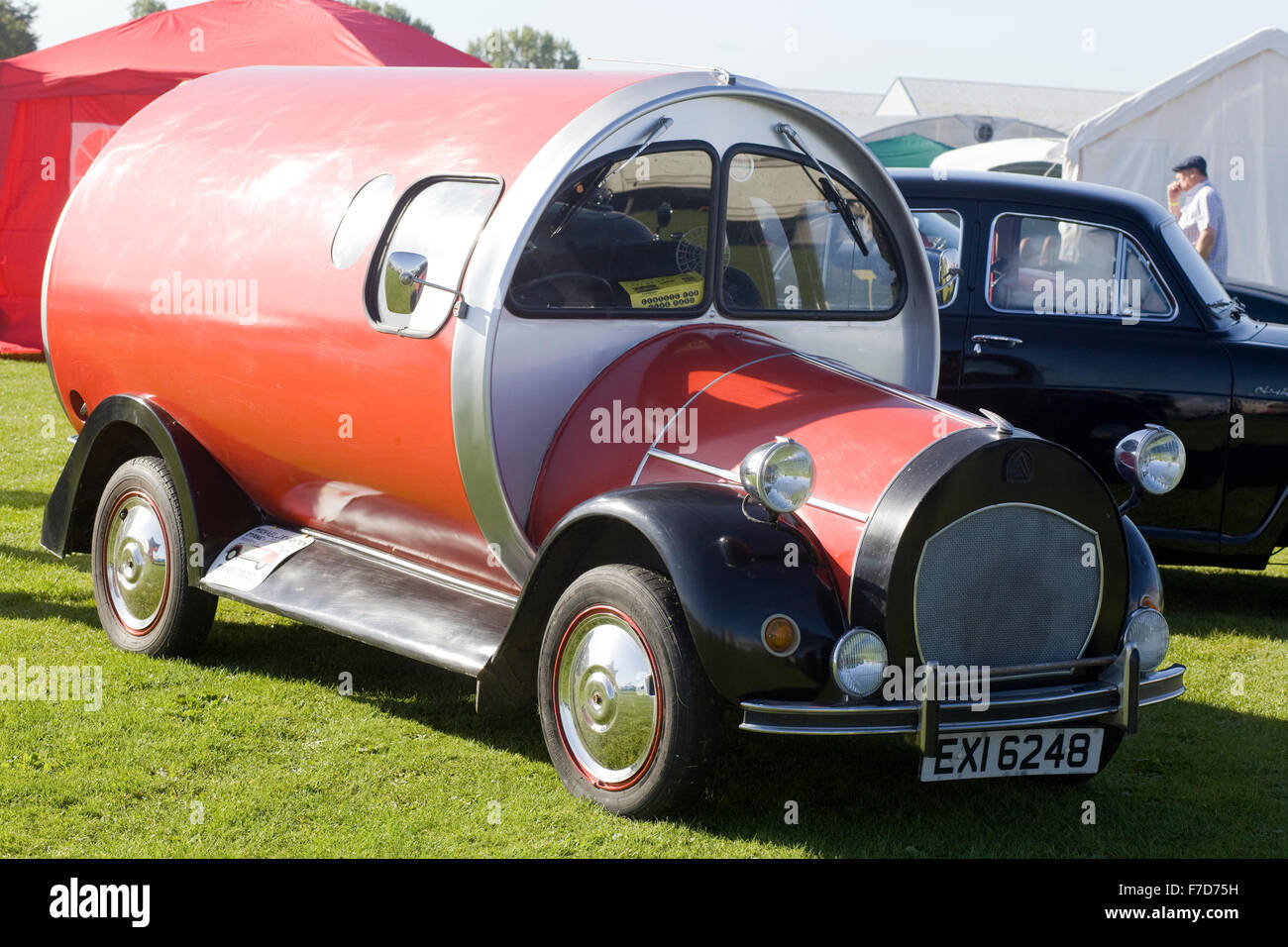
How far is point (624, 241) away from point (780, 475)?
1.35 m

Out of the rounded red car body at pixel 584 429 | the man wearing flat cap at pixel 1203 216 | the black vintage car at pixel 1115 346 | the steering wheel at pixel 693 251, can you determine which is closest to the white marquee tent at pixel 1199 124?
the man wearing flat cap at pixel 1203 216

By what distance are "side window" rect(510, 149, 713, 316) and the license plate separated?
75.5 inches

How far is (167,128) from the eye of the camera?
21.3 feet

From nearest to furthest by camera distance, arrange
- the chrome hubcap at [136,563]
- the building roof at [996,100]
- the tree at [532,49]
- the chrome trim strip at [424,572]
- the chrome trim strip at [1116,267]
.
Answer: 1. the chrome trim strip at [424,572]
2. the chrome hubcap at [136,563]
3. the chrome trim strip at [1116,267]
4. the building roof at [996,100]
5. the tree at [532,49]

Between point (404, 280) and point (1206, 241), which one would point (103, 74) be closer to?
point (1206, 241)

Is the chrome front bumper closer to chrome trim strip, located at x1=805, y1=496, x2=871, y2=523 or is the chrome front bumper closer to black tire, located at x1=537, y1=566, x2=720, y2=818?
black tire, located at x1=537, y1=566, x2=720, y2=818

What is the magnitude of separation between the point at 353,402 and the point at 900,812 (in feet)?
7.86

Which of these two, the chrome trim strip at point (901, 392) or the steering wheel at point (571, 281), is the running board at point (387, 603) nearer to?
the steering wheel at point (571, 281)

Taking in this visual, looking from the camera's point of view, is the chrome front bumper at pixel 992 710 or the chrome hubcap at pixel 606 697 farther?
A: the chrome hubcap at pixel 606 697

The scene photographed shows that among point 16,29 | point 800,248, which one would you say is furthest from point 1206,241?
point 16,29

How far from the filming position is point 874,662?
398 cm

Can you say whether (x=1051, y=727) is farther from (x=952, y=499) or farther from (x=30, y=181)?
(x=30, y=181)

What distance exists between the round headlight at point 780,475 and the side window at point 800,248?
1252mm

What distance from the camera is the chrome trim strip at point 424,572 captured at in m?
5.01
